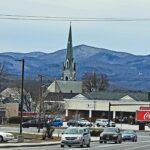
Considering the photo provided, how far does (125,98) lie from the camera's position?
495ft

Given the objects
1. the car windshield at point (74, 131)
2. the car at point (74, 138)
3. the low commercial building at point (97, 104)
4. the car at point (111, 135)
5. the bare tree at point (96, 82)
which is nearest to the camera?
the car at point (74, 138)

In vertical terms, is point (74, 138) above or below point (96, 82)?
below

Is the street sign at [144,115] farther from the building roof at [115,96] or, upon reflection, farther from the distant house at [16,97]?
the building roof at [115,96]

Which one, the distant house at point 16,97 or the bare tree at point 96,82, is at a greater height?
the bare tree at point 96,82

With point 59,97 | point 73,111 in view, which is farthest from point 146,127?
point 59,97

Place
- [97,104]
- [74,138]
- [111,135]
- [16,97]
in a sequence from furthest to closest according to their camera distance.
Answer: [97,104] < [16,97] < [111,135] < [74,138]

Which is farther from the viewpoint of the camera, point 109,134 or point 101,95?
point 101,95

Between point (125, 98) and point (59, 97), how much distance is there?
27060 millimetres

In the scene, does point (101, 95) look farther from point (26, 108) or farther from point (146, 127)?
point (146, 127)

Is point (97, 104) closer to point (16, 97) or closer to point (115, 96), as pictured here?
point (115, 96)

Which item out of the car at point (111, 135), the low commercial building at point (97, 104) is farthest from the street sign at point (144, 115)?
the car at point (111, 135)

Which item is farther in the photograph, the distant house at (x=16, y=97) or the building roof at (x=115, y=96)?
the building roof at (x=115, y=96)

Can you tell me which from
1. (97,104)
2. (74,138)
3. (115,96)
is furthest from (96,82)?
(74,138)

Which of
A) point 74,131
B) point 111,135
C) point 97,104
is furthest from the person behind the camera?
point 97,104
